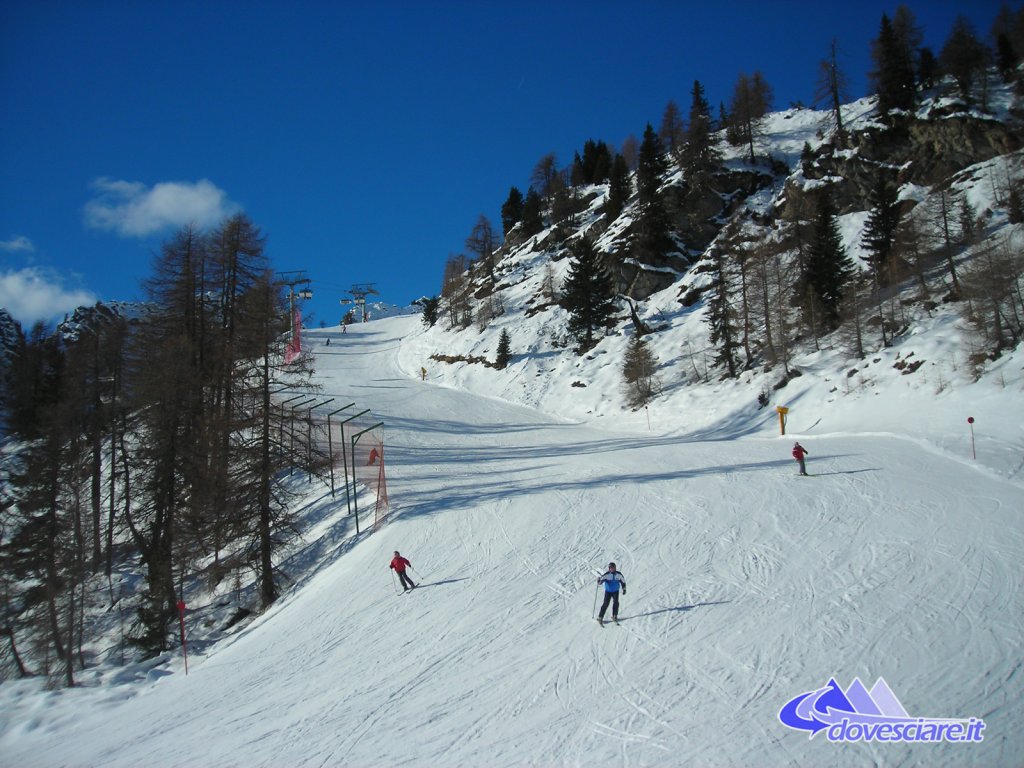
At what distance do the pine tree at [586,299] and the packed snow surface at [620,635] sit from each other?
102 ft

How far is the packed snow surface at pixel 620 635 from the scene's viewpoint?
7398 mm

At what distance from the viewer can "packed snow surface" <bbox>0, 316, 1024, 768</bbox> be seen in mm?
7398

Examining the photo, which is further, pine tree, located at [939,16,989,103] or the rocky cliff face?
pine tree, located at [939,16,989,103]

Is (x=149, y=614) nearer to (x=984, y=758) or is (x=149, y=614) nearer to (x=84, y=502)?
(x=84, y=502)

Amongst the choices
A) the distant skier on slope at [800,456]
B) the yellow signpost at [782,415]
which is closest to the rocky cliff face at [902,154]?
the yellow signpost at [782,415]

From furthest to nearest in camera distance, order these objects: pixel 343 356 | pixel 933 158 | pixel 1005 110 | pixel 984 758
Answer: pixel 343 356
pixel 1005 110
pixel 933 158
pixel 984 758

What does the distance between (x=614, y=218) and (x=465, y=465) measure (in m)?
52.9

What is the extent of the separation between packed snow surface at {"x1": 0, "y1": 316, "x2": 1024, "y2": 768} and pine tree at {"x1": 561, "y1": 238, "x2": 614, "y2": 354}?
1226 inches

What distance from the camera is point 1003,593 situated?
32.5ft

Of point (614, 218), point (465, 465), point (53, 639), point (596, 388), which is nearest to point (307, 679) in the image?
point (53, 639)

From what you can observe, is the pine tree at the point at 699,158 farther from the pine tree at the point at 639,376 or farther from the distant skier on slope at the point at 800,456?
the distant skier on slope at the point at 800,456

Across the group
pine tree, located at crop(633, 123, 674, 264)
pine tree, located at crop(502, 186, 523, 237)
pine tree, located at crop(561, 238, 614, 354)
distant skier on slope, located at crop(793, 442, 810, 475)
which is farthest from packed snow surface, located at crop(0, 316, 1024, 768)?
pine tree, located at crop(502, 186, 523, 237)

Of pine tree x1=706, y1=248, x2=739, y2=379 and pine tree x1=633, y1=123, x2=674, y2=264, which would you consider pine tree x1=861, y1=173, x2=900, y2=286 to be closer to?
pine tree x1=706, y1=248, x2=739, y2=379

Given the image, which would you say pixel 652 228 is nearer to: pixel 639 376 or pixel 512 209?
pixel 639 376
